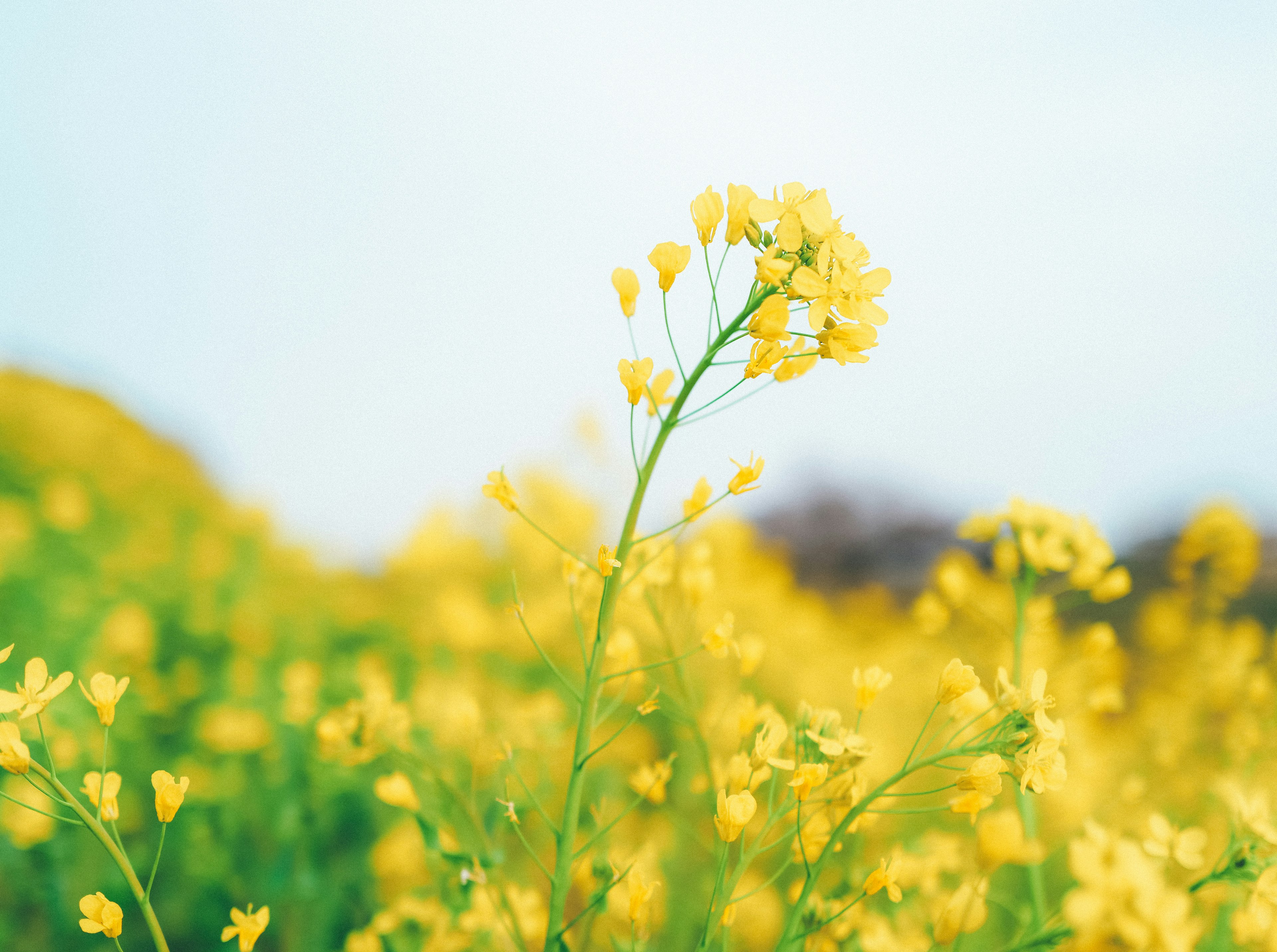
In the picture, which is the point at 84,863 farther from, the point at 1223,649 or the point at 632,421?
the point at 1223,649

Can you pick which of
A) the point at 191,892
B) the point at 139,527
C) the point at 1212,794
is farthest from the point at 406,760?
the point at 139,527

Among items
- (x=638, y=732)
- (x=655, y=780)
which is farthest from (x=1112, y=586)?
(x=638, y=732)

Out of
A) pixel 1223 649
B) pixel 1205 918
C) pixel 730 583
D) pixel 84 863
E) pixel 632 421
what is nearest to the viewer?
pixel 632 421

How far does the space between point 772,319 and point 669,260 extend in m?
0.15

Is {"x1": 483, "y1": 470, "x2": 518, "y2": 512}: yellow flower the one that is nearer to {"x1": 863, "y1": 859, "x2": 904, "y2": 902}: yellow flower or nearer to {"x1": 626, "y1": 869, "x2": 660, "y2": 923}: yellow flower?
{"x1": 626, "y1": 869, "x2": 660, "y2": 923}: yellow flower

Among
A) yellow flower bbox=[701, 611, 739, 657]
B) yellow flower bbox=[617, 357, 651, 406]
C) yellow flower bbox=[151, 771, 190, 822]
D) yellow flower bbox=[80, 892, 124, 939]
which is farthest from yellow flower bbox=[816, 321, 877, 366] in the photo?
yellow flower bbox=[80, 892, 124, 939]

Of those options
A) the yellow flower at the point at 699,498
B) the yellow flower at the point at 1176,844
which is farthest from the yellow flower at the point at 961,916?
the yellow flower at the point at 699,498

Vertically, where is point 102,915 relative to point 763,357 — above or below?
below

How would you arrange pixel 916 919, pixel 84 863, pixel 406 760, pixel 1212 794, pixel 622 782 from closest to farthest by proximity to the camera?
pixel 406 760
pixel 916 919
pixel 1212 794
pixel 84 863
pixel 622 782

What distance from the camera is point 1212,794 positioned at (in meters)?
1.55

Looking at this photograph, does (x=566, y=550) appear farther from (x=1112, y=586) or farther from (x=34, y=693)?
(x=1112, y=586)

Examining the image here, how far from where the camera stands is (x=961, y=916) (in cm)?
85

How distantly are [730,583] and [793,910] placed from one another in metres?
3.04

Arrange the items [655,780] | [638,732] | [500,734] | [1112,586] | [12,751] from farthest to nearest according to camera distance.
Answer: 1. [638,732]
2. [500,734]
3. [1112,586]
4. [655,780]
5. [12,751]
